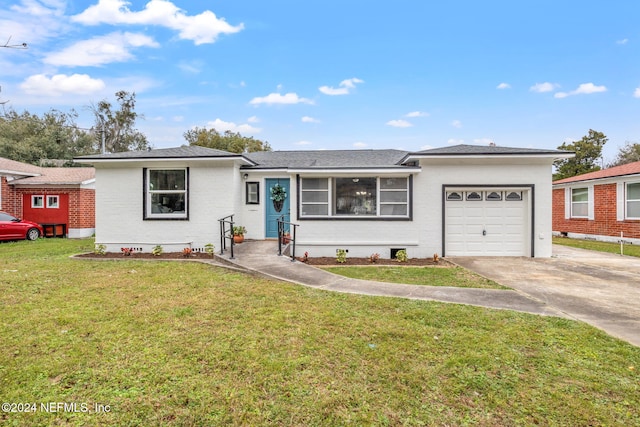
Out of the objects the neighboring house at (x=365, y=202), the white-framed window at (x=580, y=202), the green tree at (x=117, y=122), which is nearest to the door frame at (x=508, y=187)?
the neighboring house at (x=365, y=202)

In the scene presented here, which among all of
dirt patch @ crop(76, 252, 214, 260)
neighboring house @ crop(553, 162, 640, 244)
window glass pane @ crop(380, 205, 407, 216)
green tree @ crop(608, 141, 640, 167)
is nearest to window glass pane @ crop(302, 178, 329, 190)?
window glass pane @ crop(380, 205, 407, 216)

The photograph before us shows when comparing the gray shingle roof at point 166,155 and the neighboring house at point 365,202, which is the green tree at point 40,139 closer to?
the gray shingle roof at point 166,155

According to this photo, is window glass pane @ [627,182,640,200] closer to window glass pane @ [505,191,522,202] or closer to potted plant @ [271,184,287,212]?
window glass pane @ [505,191,522,202]

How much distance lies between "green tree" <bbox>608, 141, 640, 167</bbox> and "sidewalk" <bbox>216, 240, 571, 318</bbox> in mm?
41333

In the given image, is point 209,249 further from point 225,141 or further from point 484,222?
point 225,141

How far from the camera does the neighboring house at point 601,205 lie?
A: 42.3ft

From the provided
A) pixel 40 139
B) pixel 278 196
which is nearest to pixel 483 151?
pixel 278 196

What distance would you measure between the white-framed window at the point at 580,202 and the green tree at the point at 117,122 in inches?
1568

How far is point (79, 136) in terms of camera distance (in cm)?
2917

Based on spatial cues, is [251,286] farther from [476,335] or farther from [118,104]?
[118,104]

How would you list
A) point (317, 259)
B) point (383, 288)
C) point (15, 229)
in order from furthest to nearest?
point (15, 229) < point (317, 259) < point (383, 288)

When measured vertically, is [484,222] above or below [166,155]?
below

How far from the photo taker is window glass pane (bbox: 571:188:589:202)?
603 inches

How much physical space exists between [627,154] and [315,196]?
4257cm
